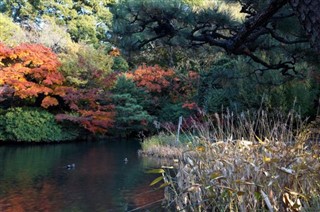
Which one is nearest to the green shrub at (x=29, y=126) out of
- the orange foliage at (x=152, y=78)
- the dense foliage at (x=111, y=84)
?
the dense foliage at (x=111, y=84)

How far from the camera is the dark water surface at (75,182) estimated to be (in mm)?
4301

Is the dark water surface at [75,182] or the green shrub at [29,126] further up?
the green shrub at [29,126]

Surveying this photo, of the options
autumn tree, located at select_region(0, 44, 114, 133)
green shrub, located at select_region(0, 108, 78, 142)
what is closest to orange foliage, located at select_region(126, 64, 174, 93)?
autumn tree, located at select_region(0, 44, 114, 133)

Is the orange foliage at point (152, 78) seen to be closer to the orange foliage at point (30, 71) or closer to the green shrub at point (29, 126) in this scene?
the orange foliage at point (30, 71)

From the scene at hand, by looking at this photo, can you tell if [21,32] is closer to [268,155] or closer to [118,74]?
[118,74]

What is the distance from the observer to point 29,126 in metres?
11.5

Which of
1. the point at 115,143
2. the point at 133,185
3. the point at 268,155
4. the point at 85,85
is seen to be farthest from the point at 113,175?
the point at 85,85

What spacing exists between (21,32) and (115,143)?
16.2 ft

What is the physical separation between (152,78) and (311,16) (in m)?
11.7

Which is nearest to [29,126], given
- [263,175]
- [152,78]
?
[152,78]

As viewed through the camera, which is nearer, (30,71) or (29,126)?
(30,71)

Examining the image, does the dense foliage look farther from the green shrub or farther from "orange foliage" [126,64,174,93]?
the green shrub

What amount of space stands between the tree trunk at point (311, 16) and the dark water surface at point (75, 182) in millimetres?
1768

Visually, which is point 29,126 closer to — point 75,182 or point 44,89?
point 44,89
